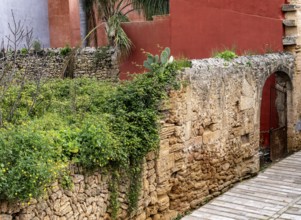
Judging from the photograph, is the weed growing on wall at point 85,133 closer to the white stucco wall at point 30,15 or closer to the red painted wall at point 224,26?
the red painted wall at point 224,26

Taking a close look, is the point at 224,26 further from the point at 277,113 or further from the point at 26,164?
the point at 26,164

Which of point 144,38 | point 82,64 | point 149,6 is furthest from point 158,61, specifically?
point 149,6

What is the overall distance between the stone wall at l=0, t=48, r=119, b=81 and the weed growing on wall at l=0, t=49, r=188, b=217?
17.6 ft

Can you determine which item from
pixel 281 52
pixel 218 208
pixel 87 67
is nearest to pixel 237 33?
pixel 281 52

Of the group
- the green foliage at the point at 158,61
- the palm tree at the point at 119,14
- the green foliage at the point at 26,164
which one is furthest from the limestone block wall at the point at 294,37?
the green foliage at the point at 26,164

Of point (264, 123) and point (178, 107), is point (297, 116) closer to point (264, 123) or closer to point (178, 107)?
point (264, 123)

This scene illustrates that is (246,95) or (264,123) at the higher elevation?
(246,95)

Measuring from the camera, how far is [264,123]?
13.5m

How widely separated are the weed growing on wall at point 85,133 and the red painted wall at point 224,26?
480 centimetres

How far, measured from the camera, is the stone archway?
1270 cm

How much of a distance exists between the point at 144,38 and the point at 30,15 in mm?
6043

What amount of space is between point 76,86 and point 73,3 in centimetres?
931

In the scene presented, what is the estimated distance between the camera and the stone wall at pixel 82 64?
15266 millimetres

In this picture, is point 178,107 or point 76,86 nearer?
point 178,107
